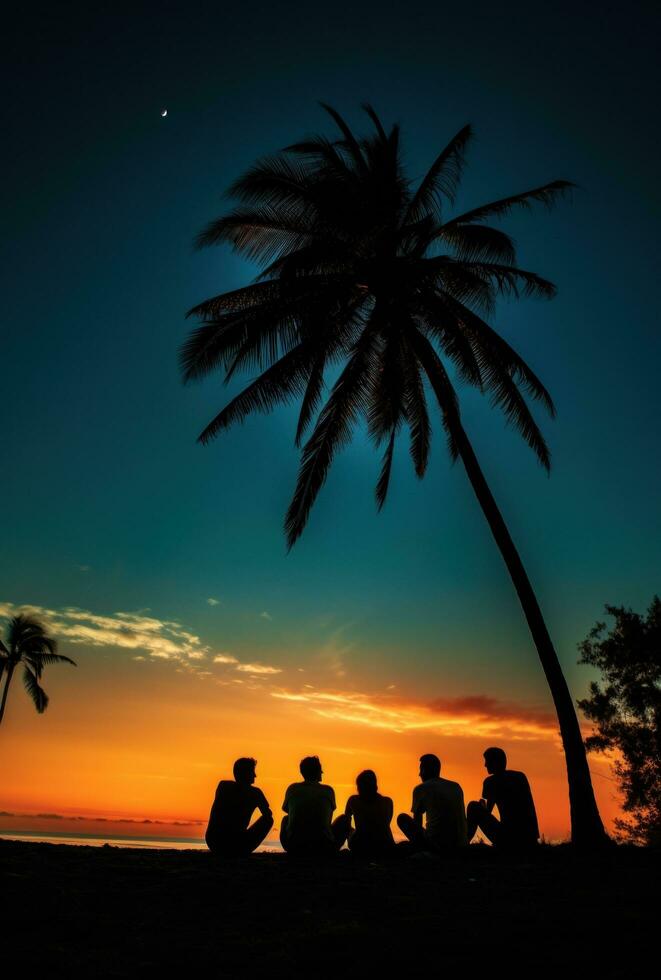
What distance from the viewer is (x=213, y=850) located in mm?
7422

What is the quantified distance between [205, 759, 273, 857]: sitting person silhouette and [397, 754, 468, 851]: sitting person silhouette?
1837mm

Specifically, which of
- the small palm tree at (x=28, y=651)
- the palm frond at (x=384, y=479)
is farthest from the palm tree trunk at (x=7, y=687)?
the palm frond at (x=384, y=479)

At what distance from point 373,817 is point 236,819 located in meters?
1.70

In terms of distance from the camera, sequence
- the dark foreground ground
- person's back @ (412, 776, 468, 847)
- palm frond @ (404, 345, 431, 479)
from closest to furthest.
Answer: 1. the dark foreground ground
2. person's back @ (412, 776, 468, 847)
3. palm frond @ (404, 345, 431, 479)

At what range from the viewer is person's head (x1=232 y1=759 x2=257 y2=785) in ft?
24.4

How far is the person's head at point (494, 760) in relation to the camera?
742 cm

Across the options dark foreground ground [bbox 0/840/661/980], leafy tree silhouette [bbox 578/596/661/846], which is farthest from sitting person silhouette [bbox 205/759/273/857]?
leafy tree silhouette [bbox 578/596/661/846]

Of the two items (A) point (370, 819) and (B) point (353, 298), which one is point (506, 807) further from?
(B) point (353, 298)

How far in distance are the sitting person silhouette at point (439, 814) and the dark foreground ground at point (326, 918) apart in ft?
2.26

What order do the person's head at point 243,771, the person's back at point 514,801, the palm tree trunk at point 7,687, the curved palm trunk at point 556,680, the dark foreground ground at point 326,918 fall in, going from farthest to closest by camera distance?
1. the palm tree trunk at point 7,687
2. the curved palm trunk at point 556,680
3. the person's head at point 243,771
4. the person's back at point 514,801
5. the dark foreground ground at point 326,918

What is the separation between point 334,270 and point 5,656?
3035cm

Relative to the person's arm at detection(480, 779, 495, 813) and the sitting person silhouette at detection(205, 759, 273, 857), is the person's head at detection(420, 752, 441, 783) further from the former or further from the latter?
the sitting person silhouette at detection(205, 759, 273, 857)

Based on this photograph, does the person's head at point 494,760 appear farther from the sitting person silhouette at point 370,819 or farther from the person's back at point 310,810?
the person's back at point 310,810

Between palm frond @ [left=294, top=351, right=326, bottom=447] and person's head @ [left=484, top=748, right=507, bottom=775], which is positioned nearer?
person's head @ [left=484, top=748, right=507, bottom=775]
